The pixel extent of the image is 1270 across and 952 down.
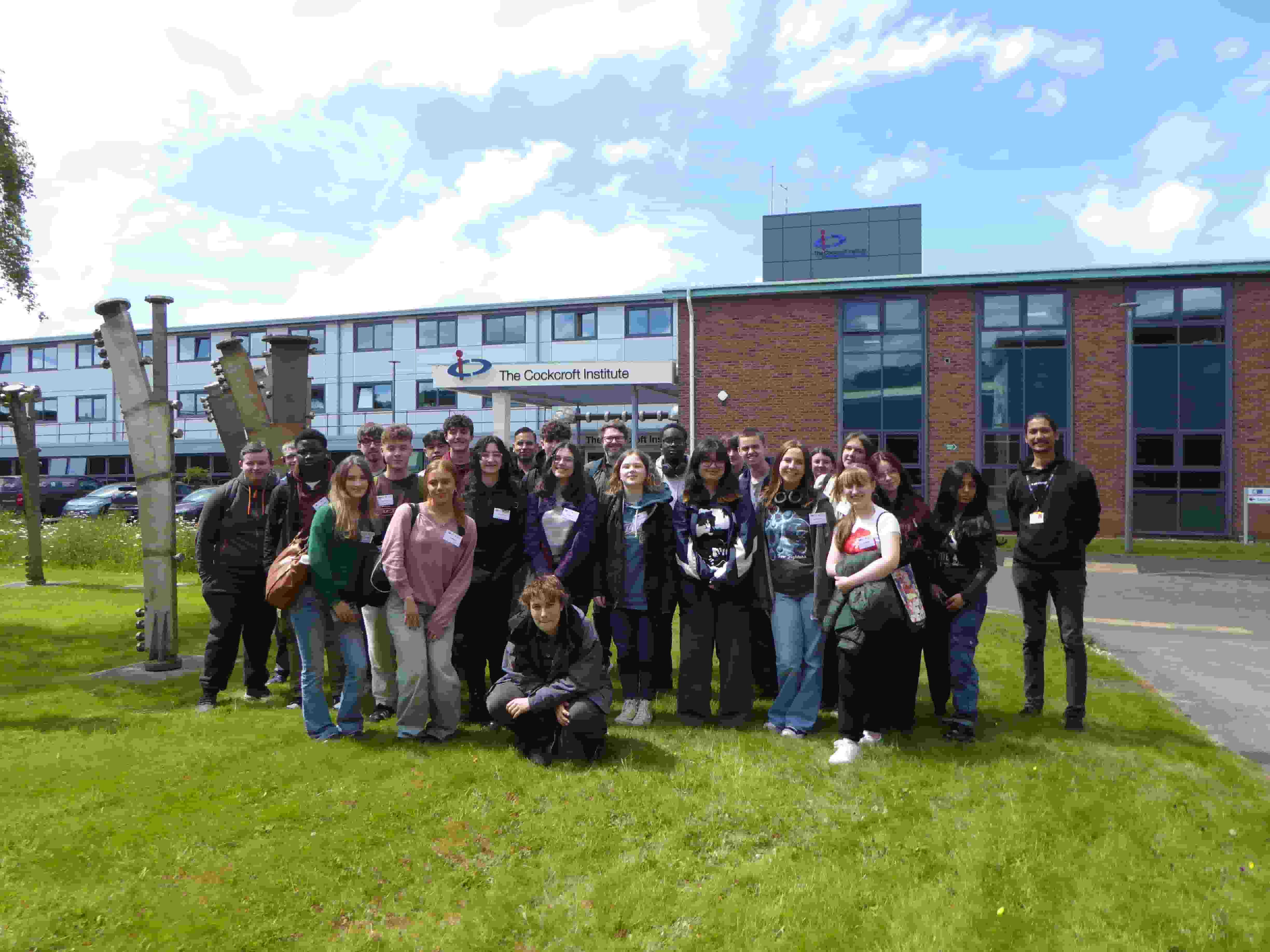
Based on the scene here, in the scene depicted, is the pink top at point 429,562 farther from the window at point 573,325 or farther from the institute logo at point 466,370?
the window at point 573,325

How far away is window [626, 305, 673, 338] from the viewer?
3994 cm

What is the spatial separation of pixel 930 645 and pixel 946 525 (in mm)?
809

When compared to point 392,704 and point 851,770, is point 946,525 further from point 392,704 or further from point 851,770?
point 392,704

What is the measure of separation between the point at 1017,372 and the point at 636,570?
21.9m

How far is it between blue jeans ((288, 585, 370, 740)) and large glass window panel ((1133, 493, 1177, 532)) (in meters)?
23.5

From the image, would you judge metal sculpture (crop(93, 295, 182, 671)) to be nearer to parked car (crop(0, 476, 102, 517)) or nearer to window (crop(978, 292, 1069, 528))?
window (crop(978, 292, 1069, 528))

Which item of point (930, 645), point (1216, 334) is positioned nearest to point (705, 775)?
point (930, 645)

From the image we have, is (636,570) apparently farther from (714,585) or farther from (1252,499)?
(1252,499)

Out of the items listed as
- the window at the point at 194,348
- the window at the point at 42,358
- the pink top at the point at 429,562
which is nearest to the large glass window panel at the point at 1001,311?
the pink top at the point at 429,562

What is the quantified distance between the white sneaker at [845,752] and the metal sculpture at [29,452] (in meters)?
12.7

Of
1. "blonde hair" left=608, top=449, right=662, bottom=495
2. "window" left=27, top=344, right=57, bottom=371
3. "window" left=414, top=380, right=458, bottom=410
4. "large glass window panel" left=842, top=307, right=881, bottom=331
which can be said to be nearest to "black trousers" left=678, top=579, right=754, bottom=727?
"blonde hair" left=608, top=449, right=662, bottom=495

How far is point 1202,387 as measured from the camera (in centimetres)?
2372

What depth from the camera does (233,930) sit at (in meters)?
3.24

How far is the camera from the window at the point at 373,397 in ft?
140
